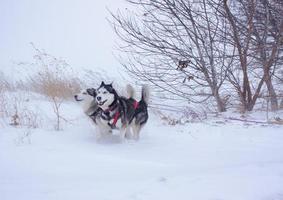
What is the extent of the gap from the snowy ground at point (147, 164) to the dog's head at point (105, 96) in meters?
0.58

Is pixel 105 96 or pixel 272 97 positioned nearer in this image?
pixel 105 96

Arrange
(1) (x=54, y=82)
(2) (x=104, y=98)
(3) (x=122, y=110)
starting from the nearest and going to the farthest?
(2) (x=104, y=98) → (3) (x=122, y=110) → (1) (x=54, y=82)

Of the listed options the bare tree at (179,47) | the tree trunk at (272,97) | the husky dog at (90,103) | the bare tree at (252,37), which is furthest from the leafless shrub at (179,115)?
the husky dog at (90,103)

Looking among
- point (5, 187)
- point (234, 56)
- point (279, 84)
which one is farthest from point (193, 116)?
point (5, 187)

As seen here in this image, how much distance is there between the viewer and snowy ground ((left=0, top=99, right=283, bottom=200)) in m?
2.79

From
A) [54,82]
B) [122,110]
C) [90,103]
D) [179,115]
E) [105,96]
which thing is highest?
[54,82]

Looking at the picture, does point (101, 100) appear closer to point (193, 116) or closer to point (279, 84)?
point (193, 116)

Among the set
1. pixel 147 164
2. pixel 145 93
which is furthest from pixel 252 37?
pixel 147 164

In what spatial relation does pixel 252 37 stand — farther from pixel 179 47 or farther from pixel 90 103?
pixel 90 103

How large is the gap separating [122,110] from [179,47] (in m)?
2.98

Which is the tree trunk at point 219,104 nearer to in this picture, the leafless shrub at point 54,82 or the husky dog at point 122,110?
the husky dog at point 122,110

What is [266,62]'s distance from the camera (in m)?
7.50

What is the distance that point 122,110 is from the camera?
5.89 m

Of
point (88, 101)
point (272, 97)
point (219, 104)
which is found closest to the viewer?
point (88, 101)
